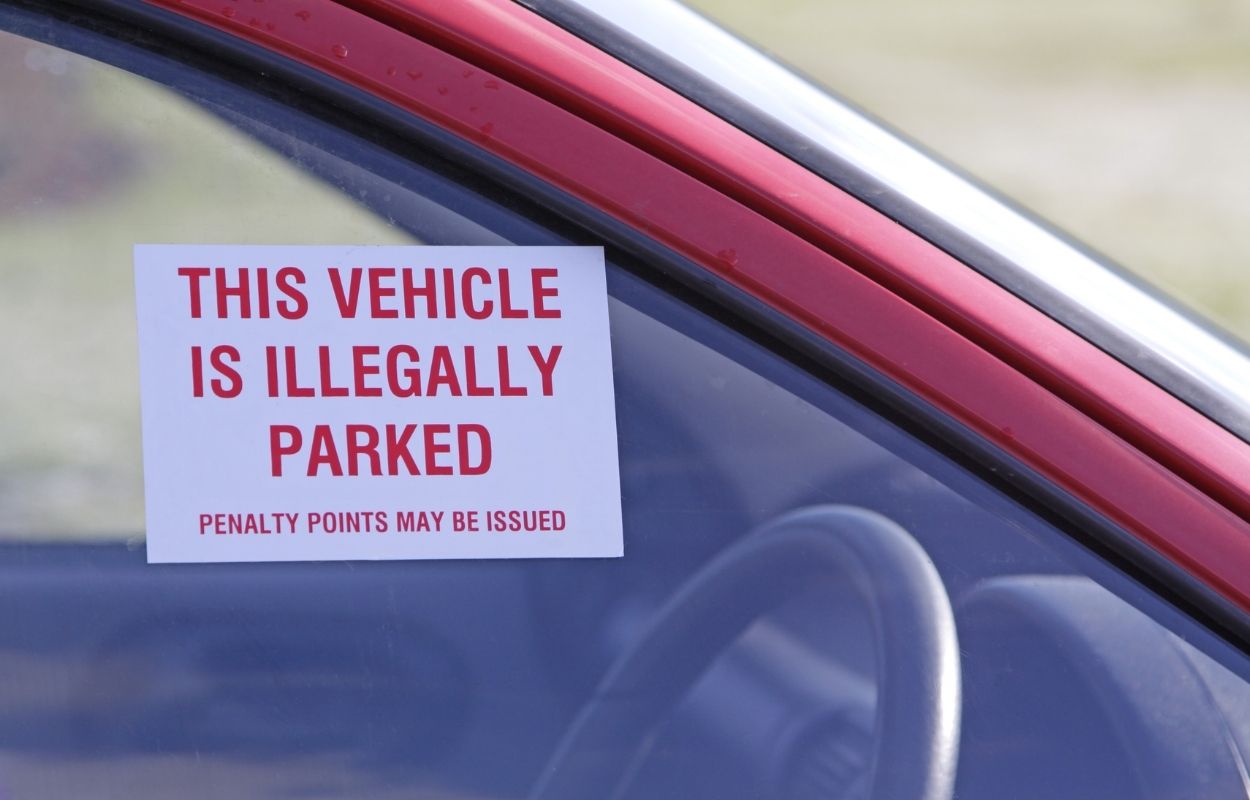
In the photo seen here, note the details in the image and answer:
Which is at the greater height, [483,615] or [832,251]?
[832,251]

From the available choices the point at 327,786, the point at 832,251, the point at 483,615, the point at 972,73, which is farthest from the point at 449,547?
the point at 972,73

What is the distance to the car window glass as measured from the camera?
1.04 metres

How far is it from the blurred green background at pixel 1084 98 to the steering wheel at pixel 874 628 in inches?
186

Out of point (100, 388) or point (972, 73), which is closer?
point (100, 388)

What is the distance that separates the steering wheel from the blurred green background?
4.73m

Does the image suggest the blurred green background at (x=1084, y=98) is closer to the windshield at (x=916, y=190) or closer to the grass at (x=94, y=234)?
the windshield at (x=916, y=190)

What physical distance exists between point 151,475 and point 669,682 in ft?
1.25

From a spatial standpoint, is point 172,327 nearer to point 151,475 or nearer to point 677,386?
point 151,475

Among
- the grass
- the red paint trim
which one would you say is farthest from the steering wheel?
the grass

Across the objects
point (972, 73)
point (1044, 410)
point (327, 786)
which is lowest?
point (327, 786)

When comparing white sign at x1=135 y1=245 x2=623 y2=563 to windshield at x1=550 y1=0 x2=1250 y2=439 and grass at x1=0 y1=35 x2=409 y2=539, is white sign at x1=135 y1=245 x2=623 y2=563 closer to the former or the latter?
grass at x1=0 y1=35 x2=409 y2=539

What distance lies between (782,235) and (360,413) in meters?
0.32

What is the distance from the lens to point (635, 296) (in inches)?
44.0

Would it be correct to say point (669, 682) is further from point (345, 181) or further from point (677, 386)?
point (345, 181)
